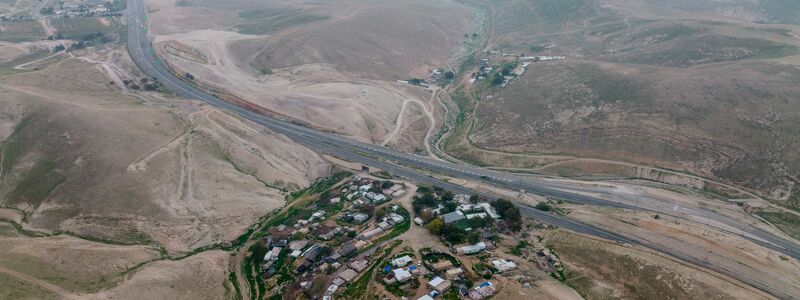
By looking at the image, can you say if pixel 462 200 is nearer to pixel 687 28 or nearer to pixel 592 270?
pixel 592 270

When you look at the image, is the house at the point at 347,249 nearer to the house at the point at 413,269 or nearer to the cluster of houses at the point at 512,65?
the house at the point at 413,269

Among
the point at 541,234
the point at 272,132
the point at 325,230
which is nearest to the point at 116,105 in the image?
the point at 272,132

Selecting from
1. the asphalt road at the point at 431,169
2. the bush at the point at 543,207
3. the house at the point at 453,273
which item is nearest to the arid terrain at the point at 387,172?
the bush at the point at 543,207

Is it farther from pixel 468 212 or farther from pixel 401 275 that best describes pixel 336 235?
pixel 468 212

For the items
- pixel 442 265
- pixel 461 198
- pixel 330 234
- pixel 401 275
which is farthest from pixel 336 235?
pixel 461 198

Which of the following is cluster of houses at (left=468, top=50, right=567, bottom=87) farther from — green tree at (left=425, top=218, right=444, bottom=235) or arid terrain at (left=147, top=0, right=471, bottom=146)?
green tree at (left=425, top=218, right=444, bottom=235)

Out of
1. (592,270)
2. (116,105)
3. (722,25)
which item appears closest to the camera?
(592,270)
